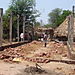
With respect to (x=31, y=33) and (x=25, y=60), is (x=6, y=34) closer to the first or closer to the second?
(x=31, y=33)

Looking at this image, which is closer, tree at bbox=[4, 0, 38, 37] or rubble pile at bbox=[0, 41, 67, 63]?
rubble pile at bbox=[0, 41, 67, 63]

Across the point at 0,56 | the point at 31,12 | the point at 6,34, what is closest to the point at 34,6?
the point at 31,12

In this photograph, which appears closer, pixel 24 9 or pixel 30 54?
pixel 30 54

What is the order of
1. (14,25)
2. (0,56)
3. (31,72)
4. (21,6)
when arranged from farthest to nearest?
(21,6) → (14,25) → (0,56) → (31,72)

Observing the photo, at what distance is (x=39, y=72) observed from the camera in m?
8.69

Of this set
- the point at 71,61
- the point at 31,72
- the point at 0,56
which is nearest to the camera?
the point at 31,72

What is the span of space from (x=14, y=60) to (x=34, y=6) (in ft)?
122

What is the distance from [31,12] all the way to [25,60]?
114 feet

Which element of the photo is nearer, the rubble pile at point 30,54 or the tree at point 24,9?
the rubble pile at point 30,54

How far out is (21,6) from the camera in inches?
1809

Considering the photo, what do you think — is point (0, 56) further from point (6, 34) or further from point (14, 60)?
point (6, 34)

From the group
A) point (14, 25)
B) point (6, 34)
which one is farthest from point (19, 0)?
point (6, 34)

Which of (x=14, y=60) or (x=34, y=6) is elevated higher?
(x=34, y=6)

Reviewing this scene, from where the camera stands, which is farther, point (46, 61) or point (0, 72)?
point (46, 61)
